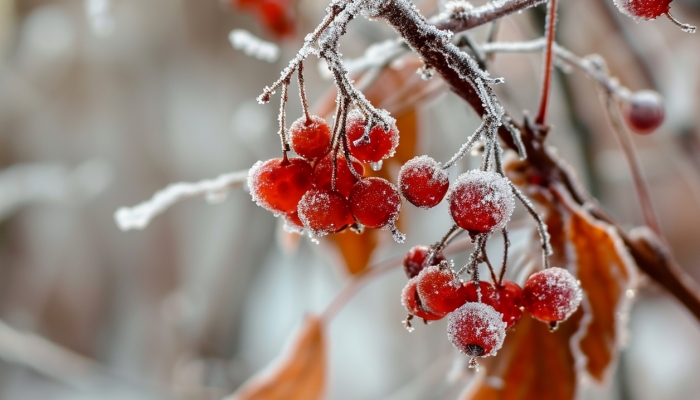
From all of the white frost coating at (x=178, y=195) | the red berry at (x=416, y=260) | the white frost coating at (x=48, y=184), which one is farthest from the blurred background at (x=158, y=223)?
the red berry at (x=416, y=260)

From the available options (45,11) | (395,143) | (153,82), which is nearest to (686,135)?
(395,143)

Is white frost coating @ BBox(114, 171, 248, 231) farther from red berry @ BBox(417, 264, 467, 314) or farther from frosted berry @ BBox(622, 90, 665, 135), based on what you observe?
frosted berry @ BBox(622, 90, 665, 135)

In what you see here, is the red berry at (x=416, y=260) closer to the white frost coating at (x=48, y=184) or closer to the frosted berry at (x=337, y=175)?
the frosted berry at (x=337, y=175)

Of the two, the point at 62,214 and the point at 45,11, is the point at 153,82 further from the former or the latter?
the point at 62,214

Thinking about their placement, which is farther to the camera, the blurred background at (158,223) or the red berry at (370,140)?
the blurred background at (158,223)

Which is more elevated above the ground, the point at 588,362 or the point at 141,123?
the point at 141,123

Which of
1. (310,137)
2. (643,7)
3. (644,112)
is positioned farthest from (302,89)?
(644,112)
